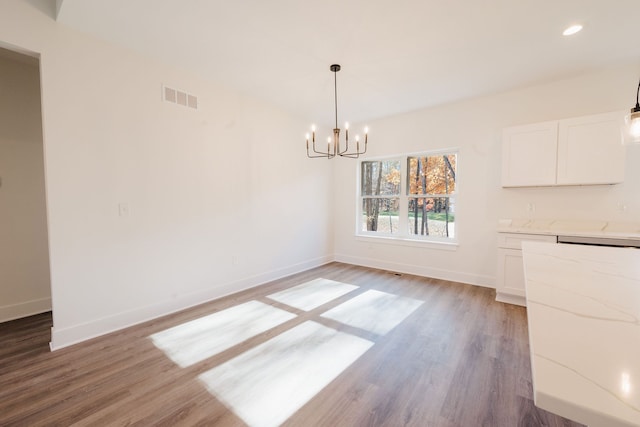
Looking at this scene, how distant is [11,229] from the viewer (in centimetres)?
301

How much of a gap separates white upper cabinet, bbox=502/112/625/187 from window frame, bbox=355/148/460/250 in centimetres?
83

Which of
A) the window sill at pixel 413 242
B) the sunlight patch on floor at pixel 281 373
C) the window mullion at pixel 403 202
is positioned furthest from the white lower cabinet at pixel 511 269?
the sunlight patch on floor at pixel 281 373

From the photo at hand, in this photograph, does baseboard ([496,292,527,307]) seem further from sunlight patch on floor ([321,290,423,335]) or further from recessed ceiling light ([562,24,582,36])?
recessed ceiling light ([562,24,582,36])

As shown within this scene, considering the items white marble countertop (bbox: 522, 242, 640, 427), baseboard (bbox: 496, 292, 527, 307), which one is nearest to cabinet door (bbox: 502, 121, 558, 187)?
baseboard (bbox: 496, 292, 527, 307)

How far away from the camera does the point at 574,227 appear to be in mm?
3311

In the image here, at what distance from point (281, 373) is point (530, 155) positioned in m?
3.87

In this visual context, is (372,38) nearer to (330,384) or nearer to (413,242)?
(330,384)

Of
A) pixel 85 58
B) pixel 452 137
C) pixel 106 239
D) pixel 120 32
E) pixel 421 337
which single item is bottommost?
pixel 421 337

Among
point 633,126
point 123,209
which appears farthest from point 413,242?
point 123,209

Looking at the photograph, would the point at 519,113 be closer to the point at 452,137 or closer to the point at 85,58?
the point at 452,137

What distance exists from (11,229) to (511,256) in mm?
5970

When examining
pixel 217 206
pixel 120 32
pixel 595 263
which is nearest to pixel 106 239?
pixel 217 206

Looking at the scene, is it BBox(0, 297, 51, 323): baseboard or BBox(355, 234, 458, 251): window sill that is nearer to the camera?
BBox(0, 297, 51, 323): baseboard

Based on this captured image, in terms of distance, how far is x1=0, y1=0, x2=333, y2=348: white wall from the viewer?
7.81 ft
